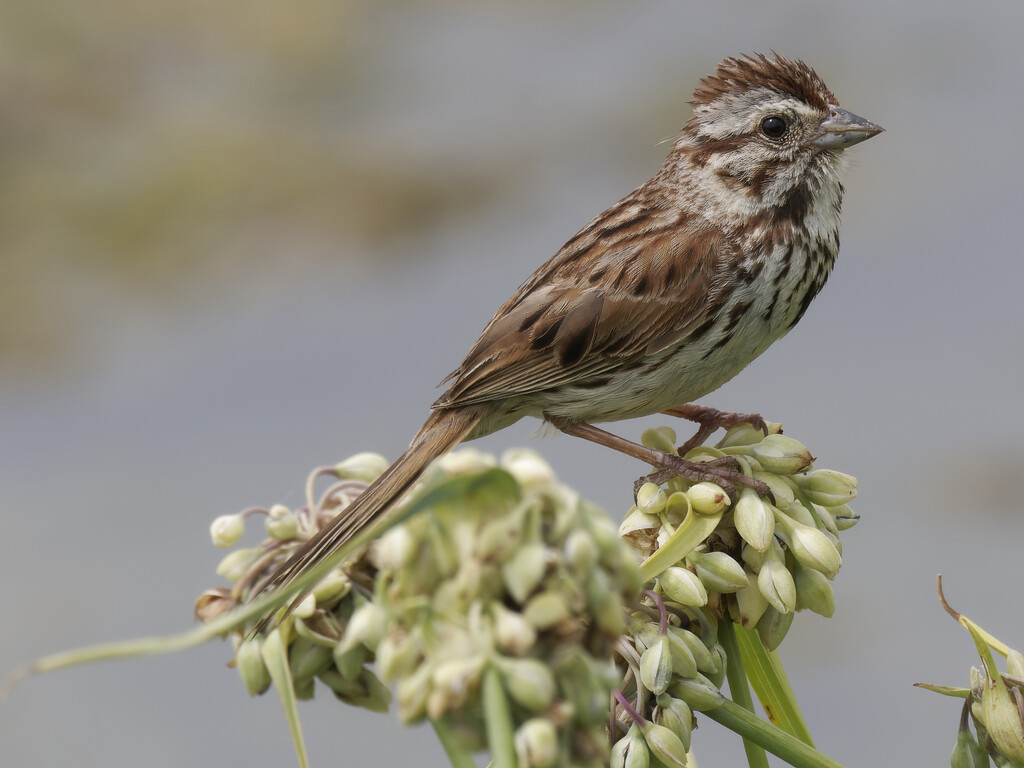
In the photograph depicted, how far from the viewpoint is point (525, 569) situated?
53cm

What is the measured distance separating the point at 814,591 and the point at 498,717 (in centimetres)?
72

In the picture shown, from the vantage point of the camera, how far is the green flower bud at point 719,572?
3.67 feet

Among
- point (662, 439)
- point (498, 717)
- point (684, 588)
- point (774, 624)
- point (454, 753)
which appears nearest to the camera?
point (498, 717)

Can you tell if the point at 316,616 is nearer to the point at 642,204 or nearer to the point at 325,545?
the point at 325,545

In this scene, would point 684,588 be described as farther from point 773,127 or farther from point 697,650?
point 773,127

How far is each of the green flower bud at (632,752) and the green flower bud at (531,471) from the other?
0.52 meters

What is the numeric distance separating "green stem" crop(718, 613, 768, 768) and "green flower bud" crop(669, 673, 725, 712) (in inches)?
1.3

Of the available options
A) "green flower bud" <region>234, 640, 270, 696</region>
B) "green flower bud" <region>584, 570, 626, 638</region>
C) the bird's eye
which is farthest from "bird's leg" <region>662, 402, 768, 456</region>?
"green flower bud" <region>584, 570, 626, 638</region>

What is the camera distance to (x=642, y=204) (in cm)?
222

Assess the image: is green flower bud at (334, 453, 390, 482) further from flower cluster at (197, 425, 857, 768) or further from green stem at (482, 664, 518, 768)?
green stem at (482, 664, 518, 768)

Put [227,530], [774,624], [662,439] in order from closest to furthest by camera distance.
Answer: [774,624] < [227,530] < [662,439]

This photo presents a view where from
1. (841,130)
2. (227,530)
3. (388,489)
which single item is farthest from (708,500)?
(841,130)

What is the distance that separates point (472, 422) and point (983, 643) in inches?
46.1

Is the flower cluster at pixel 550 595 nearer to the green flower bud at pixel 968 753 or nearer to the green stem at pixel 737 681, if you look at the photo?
the green stem at pixel 737 681
